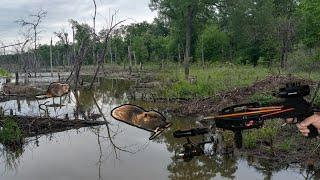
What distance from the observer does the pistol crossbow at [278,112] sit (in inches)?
130

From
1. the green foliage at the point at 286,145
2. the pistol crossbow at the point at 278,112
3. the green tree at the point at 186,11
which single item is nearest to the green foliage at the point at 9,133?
the green foliage at the point at 286,145

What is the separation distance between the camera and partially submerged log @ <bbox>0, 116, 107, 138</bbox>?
13.9 meters

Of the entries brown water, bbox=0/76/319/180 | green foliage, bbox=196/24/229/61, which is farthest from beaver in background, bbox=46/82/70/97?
green foliage, bbox=196/24/229/61

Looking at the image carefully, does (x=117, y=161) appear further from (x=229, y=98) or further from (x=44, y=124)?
(x=229, y=98)

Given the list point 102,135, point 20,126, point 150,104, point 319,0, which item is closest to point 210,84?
point 150,104

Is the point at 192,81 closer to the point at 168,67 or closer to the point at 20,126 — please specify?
the point at 20,126

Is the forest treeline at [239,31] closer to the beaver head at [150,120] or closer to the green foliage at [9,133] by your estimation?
the green foliage at [9,133]

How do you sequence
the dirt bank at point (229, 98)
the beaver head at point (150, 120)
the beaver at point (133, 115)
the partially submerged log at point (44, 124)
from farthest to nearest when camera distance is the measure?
the dirt bank at point (229, 98) → the partially submerged log at point (44, 124) → the beaver head at point (150, 120) → the beaver at point (133, 115)

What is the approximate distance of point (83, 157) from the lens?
11672mm

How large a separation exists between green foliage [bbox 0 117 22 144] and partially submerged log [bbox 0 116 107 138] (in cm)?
52

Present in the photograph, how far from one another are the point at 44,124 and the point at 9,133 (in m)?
2.11

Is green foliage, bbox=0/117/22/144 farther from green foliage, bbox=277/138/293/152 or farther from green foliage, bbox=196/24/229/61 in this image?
green foliage, bbox=196/24/229/61

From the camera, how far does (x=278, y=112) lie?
341 cm

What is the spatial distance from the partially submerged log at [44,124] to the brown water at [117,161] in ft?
0.98
